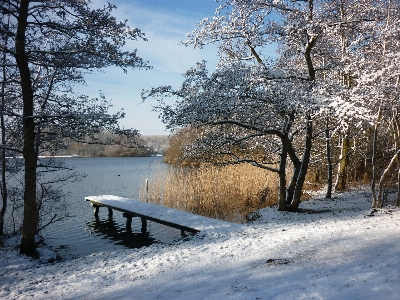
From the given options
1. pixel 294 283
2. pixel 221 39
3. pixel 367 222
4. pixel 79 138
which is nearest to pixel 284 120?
pixel 221 39

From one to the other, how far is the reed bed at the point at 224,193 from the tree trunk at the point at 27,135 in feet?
19.0

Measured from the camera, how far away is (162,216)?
9.70m

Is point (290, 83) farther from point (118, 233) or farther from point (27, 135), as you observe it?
point (118, 233)

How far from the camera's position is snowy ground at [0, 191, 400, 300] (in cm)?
369

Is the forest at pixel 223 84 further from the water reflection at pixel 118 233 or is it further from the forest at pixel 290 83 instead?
the water reflection at pixel 118 233

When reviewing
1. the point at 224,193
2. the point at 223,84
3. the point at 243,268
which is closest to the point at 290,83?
the point at 223,84

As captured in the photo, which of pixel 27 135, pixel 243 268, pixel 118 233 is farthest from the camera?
pixel 118 233

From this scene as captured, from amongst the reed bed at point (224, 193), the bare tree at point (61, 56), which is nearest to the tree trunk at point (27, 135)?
the bare tree at point (61, 56)

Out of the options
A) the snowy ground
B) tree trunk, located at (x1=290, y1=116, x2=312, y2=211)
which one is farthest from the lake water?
tree trunk, located at (x1=290, y1=116, x2=312, y2=211)

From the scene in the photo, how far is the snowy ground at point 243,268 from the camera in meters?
3.69

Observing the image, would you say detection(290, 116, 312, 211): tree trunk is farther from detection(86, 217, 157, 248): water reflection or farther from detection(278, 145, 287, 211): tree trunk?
detection(86, 217, 157, 248): water reflection

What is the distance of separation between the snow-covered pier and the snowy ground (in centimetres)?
83

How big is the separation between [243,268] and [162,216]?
17.3 ft

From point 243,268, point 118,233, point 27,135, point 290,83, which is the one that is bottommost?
point 118,233
